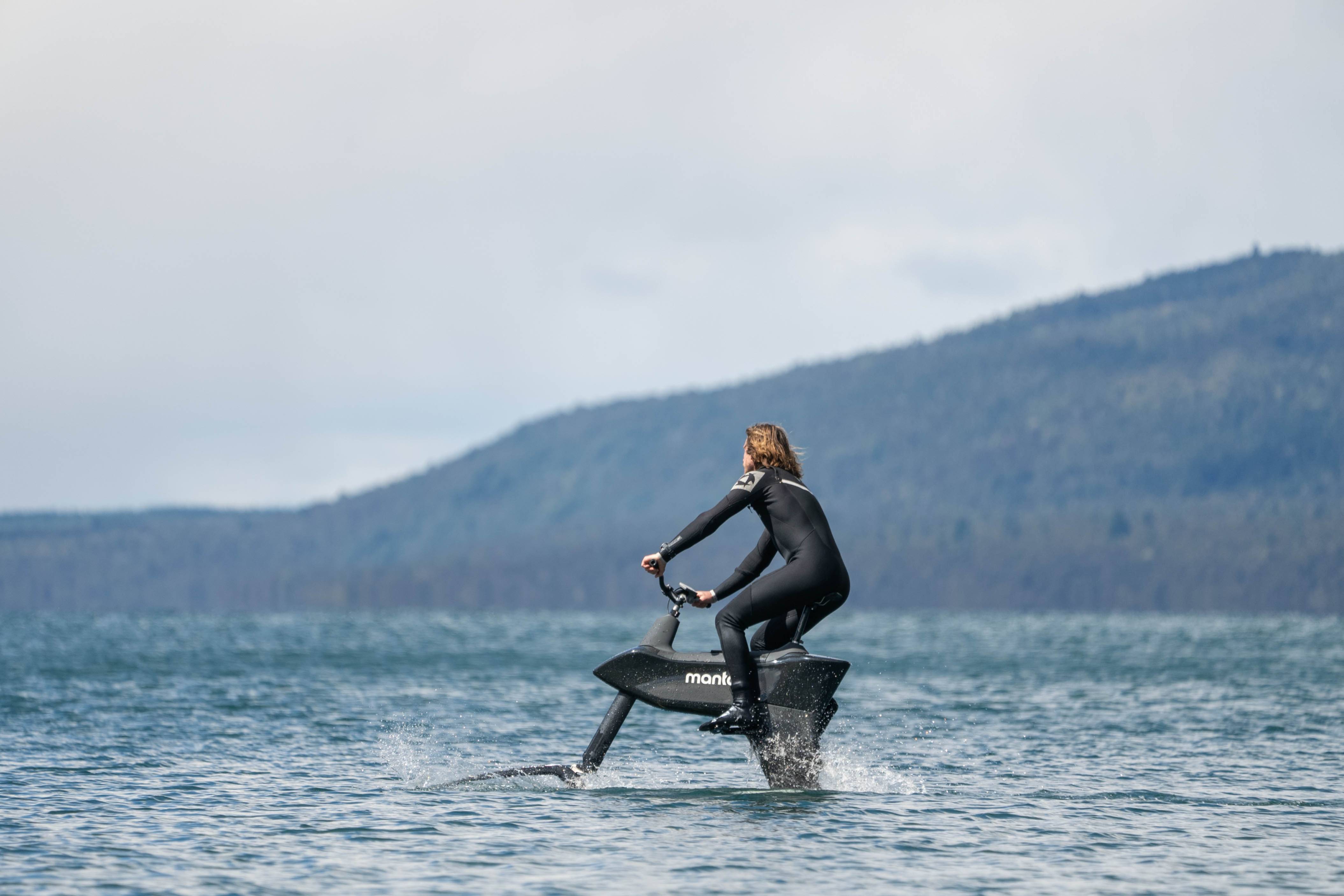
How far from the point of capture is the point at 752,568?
15062 millimetres

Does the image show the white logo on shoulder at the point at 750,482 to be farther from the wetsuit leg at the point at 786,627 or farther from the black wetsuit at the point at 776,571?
the wetsuit leg at the point at 786,627

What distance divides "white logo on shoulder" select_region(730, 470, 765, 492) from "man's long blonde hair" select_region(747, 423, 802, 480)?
16 cm

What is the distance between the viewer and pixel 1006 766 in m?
20.9

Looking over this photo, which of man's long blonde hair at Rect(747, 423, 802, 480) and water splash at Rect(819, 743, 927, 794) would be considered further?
water splash at Rect(819, 743, 927, 794)

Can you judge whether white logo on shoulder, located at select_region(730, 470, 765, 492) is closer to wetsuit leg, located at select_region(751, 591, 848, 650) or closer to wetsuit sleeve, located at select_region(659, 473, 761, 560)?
wetsuit sleeve, located at select_region(659, 473, 761, 560)

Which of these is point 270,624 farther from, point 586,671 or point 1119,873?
point 1119,873

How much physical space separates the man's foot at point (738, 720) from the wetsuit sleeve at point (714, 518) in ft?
4.82

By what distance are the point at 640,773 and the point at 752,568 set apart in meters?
5.24

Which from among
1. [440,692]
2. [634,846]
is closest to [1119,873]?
[634,846]

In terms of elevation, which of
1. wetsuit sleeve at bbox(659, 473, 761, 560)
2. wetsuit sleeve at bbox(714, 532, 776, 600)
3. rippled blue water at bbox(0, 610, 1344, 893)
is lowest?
rippled blue water at bbox(0, 610, 1344, 893)

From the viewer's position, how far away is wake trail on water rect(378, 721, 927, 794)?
1745 cm

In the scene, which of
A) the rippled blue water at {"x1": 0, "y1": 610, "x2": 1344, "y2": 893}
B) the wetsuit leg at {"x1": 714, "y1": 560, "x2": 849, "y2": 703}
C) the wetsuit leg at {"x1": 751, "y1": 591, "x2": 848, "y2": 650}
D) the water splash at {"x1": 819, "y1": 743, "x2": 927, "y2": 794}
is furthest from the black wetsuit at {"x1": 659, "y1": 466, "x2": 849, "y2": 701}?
the water splash at {"x1": 819, "y1": 743, "x2": 927, "y2": 794}

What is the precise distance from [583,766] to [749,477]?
3.45 metres

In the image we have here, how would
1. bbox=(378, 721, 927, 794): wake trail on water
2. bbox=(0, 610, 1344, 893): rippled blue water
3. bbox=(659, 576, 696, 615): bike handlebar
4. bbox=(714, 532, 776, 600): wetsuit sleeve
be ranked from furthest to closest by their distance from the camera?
1. bbox=(378, 721, 927, 794): wake trail on water
2. bbox=(714, 532, 776, 600): wetsuit sleeve
3. bbox=(659, 576, 696, 615): bike handlebar
4. bbox=(0, 610, 1344, 893): rippled blue water
